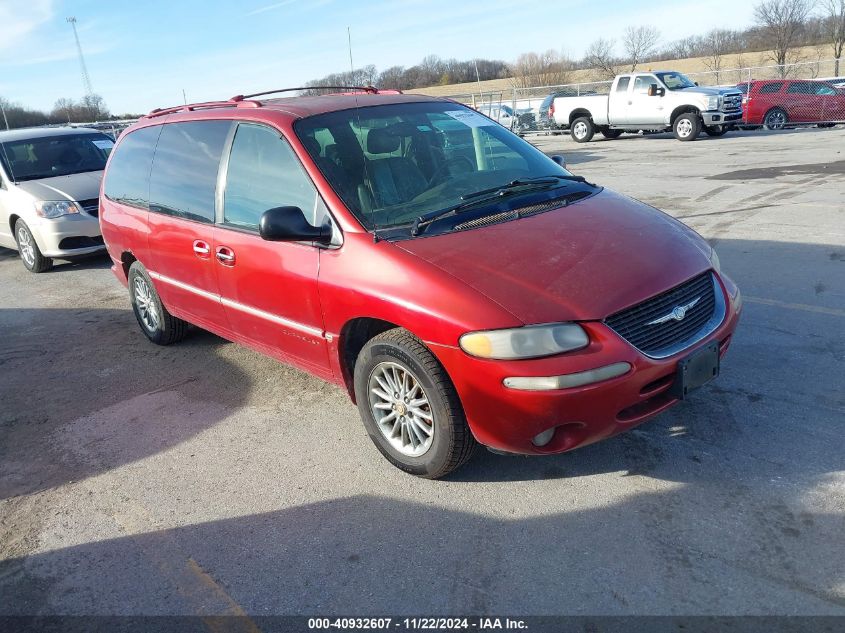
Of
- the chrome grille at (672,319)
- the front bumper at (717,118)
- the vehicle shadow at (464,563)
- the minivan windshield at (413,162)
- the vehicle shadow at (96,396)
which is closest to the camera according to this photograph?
the vehicle shadow at (464,563)

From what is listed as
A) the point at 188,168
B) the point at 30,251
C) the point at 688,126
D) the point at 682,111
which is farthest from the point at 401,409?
the point at 682,111

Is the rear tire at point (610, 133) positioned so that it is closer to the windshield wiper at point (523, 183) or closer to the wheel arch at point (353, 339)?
the windshield wiper at point (523, 183)

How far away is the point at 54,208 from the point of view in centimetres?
914

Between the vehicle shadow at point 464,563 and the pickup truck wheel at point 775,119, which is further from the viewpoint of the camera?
the pickup truck wheel at point 775,119

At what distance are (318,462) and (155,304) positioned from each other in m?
2.67

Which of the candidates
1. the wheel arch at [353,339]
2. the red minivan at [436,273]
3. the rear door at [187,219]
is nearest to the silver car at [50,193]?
the rear door at [187,219]

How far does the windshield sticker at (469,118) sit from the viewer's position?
466cm

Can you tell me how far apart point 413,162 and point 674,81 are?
19431mm

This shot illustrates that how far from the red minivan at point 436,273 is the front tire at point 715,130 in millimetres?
17828

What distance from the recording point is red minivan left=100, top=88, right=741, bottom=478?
3041 millimetres

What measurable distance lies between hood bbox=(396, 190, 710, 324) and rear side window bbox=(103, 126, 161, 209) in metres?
2.92

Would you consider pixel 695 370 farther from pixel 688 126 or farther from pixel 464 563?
pixel 688 126

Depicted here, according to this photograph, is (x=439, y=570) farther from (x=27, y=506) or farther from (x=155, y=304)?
(x=155, y=304)

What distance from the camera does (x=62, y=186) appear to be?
946cm
